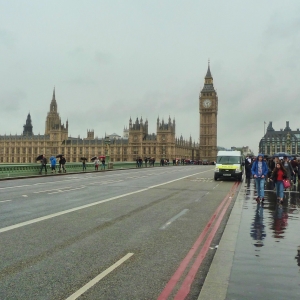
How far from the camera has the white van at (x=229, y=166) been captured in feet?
97.7

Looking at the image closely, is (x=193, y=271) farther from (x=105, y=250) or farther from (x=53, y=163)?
(x=53, y=163)

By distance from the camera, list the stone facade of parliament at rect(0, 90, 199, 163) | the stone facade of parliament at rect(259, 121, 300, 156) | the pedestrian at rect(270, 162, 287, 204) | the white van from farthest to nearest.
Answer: the stone facade of parliament at rect(259, 121, 300, 156)
the stone facade of parliament at rect(0, 90, 199, 163)
the white van
the pedestrian at rect(270, 162, 287, 204)

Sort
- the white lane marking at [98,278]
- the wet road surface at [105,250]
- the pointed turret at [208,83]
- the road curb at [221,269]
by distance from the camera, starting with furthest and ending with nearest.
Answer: the pointed turret at [208,83] → the wet road surface at [105,250] → the white lane marking at [98,278] → the road curb at [221,269]

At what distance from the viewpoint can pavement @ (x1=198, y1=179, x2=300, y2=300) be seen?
16.0ft

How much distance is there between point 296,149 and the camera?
175 metres

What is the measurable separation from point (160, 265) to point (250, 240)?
2446 millimetres

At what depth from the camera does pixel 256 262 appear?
620cm

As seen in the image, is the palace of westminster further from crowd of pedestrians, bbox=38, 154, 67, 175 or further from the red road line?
the red road line

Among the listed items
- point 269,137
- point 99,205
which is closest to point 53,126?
point 269,137

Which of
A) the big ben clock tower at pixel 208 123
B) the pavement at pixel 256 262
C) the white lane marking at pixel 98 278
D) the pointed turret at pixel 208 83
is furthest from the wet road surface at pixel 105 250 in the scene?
the pointed turret at pixel 208 83

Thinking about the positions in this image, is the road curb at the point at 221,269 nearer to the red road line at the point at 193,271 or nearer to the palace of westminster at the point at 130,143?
the red road line at the point at 193,271

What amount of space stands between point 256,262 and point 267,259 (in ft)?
1.01

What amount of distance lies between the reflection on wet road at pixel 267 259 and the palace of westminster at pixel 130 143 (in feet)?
408

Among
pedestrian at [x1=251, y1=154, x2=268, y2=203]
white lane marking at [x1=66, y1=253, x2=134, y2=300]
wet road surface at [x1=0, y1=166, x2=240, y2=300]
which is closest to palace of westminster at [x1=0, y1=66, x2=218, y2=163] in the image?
pedestrian at [x1=251, y1=154, x2=268, y2=203]
